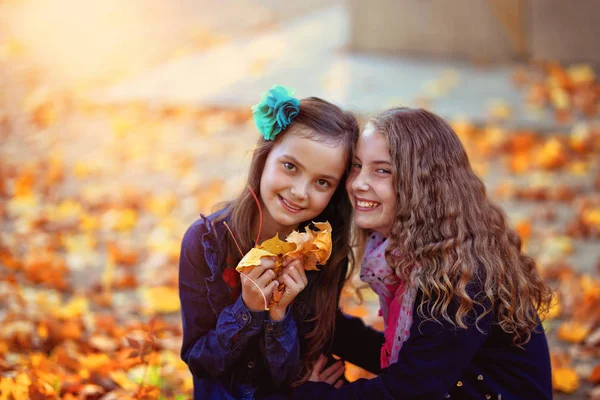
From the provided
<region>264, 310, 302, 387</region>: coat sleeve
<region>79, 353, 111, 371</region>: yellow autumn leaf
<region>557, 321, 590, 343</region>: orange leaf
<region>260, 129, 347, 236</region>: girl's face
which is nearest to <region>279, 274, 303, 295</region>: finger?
<region>264, 310, 302, 387</region>: coat sleeve

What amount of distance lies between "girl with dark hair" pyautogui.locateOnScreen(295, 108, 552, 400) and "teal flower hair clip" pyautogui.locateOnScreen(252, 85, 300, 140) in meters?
0.26

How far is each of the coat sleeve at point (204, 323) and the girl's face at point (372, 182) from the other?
492mm

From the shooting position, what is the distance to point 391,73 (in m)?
6.91

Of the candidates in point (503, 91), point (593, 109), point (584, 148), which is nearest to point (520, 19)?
point (503, 91)

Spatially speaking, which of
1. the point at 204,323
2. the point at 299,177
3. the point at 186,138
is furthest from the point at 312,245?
the point at 186,138

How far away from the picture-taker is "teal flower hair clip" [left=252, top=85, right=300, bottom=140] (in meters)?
2.23

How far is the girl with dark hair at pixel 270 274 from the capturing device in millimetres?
2188

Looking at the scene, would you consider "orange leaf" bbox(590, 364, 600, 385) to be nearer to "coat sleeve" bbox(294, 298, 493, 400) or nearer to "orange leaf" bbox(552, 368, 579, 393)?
"orange leaf" bbox(552, 368, 579, 393)

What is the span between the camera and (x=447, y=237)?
2.18 metres

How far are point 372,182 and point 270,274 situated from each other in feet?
1.51

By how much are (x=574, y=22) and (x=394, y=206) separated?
5.32 m

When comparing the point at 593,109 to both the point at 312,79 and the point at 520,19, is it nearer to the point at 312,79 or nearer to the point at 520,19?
the point at 520,19

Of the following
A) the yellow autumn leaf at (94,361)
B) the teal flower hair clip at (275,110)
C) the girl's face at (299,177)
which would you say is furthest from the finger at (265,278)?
the yellow autumn leaf at (94,361)

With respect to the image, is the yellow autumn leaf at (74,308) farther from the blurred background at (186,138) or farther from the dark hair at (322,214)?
the dark hair at (322,214)
